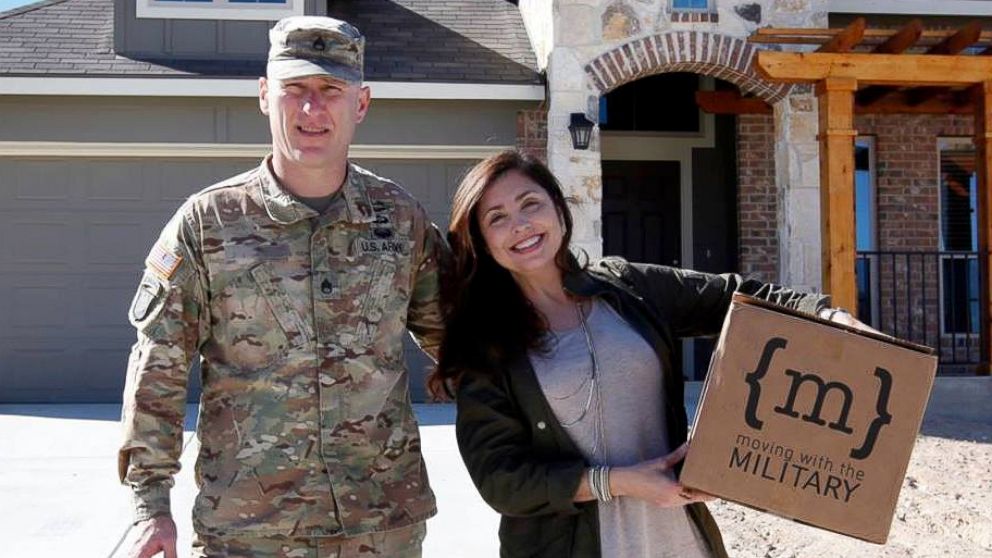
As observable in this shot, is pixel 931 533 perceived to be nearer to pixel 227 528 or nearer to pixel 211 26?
pixel 227 528

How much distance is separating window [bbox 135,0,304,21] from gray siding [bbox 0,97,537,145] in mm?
815

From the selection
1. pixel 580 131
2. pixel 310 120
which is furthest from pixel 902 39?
pixel 310 120

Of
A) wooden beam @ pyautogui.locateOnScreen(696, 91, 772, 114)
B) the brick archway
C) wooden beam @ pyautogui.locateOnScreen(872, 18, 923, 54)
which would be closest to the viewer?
wooden beam @ pyautogui.locateOnScreen(872, 18, 923, 54)

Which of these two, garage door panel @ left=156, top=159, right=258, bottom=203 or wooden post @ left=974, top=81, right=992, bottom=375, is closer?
wooden post @ left=974, top=81, right=992, bottom=375

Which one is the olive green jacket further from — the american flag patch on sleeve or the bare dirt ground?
the bare dirt ground

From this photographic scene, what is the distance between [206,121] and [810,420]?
6.71 m

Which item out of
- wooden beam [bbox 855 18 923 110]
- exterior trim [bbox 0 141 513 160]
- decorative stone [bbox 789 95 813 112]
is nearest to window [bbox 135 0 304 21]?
exterior trim [bbox 0 141 513 160]

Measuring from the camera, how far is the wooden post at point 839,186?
6.76 metres

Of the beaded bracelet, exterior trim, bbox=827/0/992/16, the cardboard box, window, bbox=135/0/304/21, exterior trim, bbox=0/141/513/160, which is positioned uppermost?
exterior trim, bbox=827/0/992/16

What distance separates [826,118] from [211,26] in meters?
5.04

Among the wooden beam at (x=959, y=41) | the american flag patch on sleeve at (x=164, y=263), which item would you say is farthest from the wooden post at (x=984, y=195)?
the american flag patch on sleeve at (x=164, y=263)

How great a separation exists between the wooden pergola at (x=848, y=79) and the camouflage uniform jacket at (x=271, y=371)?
5.33 m

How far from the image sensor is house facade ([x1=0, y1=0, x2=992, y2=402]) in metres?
7.31

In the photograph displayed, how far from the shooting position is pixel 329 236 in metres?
2.09
